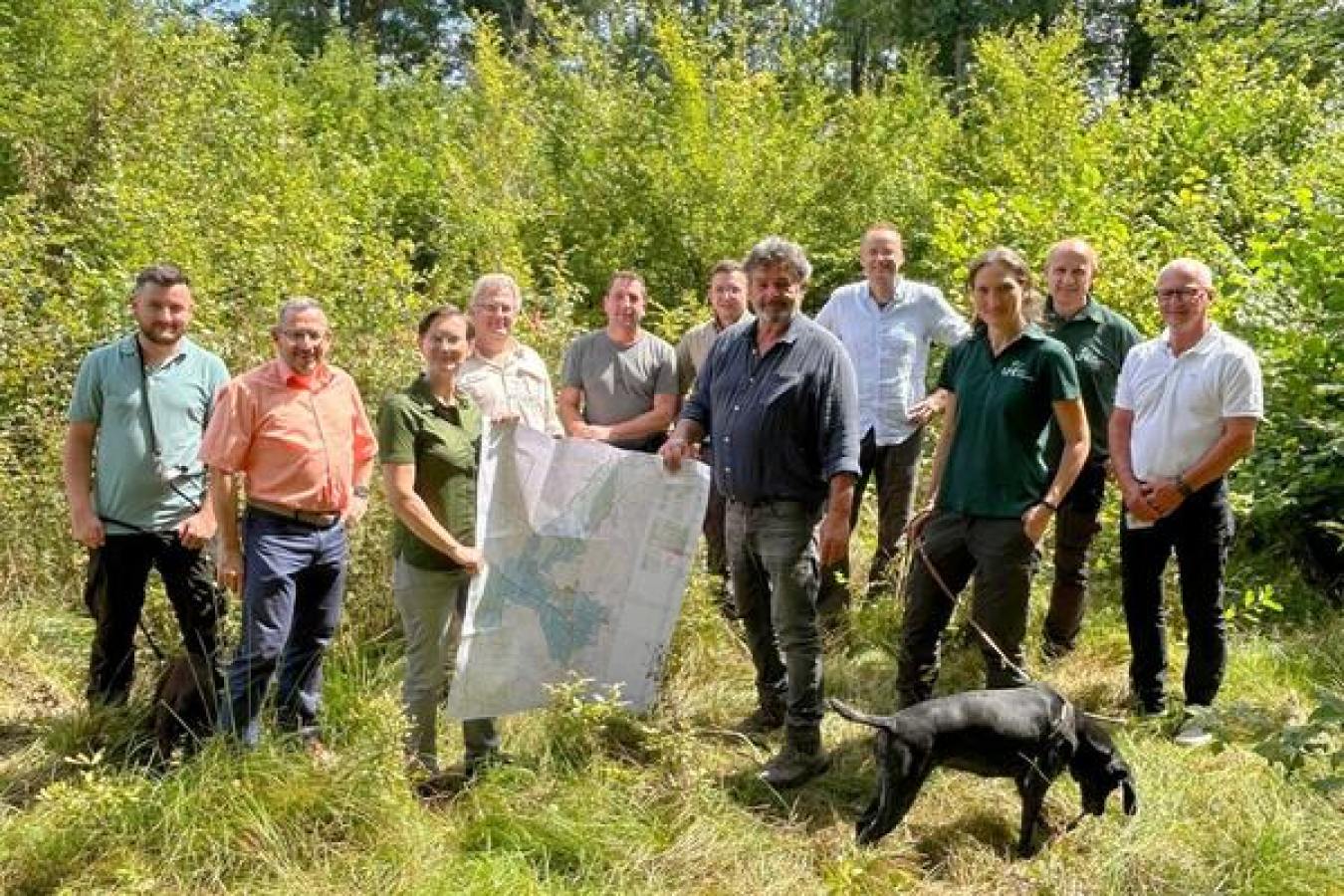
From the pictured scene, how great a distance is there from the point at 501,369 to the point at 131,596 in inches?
66.0

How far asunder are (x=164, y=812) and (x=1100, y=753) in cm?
303

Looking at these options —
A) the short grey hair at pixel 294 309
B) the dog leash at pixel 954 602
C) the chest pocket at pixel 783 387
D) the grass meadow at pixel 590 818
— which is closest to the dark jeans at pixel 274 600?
the grass meadow at pixel 590 818

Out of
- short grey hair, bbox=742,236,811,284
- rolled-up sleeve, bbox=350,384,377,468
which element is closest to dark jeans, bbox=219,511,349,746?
rolled-up sleeve, bbox=350,384,377,468

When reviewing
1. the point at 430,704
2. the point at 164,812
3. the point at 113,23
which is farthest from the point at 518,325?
the point at 113,23

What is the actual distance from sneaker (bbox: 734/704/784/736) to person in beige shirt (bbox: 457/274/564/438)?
1.42m

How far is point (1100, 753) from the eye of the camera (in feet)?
12.2

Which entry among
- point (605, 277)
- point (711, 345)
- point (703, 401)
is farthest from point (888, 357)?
point (605, 277)

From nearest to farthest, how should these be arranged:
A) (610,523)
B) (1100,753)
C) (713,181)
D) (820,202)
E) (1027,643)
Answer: (1100,753) < (610,523) < (1027,643) < (713,181) < (820,202)

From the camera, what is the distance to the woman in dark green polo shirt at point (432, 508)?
369 centimetres

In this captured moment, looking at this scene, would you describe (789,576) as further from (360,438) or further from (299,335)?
(299,335)

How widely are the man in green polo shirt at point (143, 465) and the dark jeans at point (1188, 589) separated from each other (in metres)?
3.69

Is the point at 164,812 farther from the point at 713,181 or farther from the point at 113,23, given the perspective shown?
the point at 113,23

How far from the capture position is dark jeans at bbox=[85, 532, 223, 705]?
4160 millimetres

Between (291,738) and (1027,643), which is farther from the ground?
(291,738)
